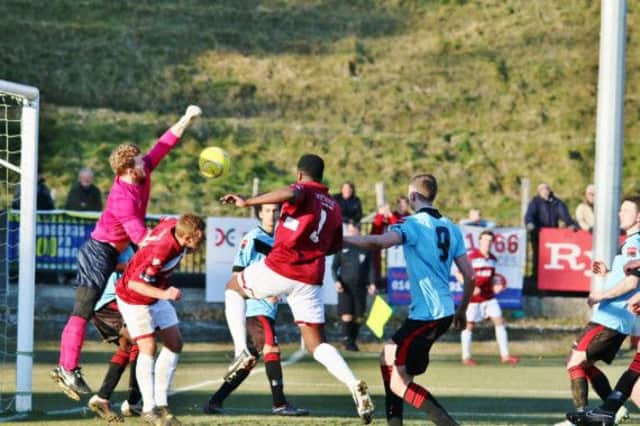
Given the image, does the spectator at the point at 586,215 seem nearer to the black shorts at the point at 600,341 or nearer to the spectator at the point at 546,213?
the spectator at the point at 546,213

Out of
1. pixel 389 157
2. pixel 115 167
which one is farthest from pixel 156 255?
pixel 389 157

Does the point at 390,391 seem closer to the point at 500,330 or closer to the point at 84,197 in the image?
the point at 500,330

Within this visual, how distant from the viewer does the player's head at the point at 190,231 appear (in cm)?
1025

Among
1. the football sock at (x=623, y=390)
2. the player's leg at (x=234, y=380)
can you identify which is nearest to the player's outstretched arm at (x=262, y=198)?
the player's leg at (x=234, y=380)

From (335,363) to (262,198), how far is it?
1575 mm

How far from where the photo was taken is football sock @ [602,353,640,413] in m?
11.0

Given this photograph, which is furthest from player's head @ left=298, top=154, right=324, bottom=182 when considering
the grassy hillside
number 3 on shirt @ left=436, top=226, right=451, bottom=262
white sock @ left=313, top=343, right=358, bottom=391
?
the grassy hillside

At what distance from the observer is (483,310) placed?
→ 1850 centimetres

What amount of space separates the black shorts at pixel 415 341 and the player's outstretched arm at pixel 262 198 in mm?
1291

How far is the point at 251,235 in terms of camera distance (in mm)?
12617

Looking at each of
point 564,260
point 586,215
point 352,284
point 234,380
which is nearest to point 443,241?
point 234,380

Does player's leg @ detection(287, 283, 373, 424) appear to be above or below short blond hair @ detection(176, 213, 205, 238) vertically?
below

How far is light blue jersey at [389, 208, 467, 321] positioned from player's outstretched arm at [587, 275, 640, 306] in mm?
1430

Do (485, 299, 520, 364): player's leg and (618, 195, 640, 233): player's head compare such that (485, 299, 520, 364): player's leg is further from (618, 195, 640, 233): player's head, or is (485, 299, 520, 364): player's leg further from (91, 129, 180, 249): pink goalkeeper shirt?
(91, 129, 180, 249): pink goalkeeper shirt
